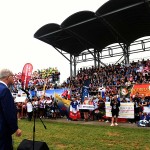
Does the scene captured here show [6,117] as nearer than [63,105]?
Yes

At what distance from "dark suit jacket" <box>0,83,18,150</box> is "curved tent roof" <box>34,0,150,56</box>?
24.3 metres

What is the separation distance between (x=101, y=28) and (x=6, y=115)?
31.1 metres

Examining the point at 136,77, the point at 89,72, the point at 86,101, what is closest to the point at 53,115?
the point at 86,101

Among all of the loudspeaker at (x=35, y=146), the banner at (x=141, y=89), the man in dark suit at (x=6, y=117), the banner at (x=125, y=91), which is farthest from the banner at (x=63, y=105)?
the man in dark suit at (x=6, y=117)

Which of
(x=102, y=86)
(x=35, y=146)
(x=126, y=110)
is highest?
(x=102, y=86)

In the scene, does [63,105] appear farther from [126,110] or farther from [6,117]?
[6,117]

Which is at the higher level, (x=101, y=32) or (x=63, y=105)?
(x=101, y=32)

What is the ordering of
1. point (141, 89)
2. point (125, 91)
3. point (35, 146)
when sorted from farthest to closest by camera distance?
point (125, 91) → point (141, 89) → point (35, 146)

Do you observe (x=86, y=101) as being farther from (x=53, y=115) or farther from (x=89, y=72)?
(x=89, y=72)

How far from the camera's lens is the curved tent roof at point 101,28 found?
28.8 meters

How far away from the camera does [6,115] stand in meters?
4.41

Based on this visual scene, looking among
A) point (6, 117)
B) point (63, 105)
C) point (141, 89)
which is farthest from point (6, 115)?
point (141, 89)

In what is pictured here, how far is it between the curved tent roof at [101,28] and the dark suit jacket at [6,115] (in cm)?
2428

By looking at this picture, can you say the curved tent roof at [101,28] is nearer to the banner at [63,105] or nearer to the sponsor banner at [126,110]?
the banner at [63,105]
